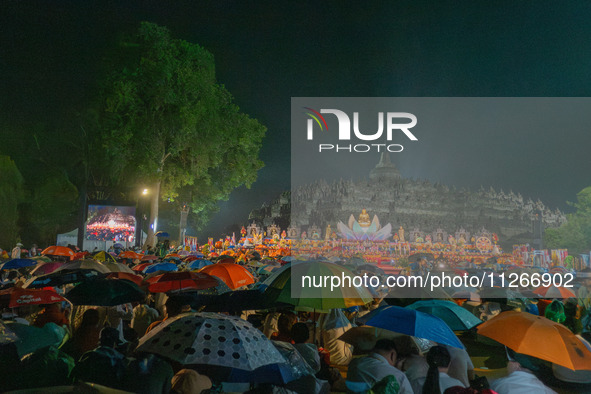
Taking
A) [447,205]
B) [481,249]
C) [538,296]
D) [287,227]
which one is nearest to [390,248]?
[481,249]

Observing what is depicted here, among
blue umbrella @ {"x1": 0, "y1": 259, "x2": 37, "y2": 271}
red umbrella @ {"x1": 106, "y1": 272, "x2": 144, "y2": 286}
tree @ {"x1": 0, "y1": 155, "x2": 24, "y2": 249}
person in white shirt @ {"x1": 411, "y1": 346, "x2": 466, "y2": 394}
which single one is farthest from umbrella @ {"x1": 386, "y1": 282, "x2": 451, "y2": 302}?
tree @ {"x1": 0, "y1": 155, "x2": 24, "y2": 249}

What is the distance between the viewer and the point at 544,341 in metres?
3.98

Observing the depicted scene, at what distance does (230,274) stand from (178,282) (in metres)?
1.75

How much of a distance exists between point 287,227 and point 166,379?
73.4 meters

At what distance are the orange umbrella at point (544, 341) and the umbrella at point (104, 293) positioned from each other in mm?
4891

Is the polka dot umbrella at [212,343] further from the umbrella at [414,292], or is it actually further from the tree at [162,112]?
the tree at [162,112]

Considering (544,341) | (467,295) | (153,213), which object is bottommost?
(467,295)

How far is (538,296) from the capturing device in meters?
11.0

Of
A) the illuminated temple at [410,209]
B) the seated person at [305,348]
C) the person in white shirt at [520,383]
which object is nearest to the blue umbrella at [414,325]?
the person in white shirt at [520,383]

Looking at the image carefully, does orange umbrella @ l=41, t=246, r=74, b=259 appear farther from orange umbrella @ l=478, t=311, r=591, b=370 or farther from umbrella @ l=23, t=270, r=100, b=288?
orange umbrella @ l=478, t=311, r=591, b=370

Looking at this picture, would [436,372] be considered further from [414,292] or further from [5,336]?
[414,292]

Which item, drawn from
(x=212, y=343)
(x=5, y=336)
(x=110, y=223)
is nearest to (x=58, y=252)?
(x=5, y=336)

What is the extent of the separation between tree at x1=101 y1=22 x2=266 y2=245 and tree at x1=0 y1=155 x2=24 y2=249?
25.4 ft

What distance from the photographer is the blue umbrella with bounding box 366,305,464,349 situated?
162 inches
